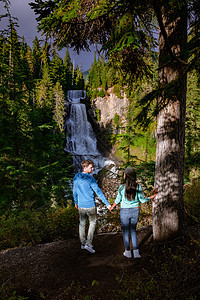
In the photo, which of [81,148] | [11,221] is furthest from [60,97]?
[11,221]

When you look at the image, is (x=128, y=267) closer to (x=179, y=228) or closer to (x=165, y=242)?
(x=165, y=242)

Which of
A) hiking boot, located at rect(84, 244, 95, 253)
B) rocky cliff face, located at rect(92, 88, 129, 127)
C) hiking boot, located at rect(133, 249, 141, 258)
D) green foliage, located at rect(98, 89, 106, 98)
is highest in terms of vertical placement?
green foliage, located at rect(98, 89, 106, 98)

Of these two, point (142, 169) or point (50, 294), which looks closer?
point (50, 294)

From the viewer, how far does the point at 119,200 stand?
346 centimetres

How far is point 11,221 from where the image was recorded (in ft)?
17.5

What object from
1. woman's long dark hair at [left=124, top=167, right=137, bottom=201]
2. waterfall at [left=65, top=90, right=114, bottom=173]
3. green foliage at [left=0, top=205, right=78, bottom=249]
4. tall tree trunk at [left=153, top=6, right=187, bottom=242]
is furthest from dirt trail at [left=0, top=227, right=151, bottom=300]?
waterfall at [left=65, top=90, right=114, bottom=173]

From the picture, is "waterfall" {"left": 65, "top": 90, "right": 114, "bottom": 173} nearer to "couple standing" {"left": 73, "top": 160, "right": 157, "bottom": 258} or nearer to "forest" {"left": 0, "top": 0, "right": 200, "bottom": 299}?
"forest" {"left": 0, "top": 0, "right": 200, "bottom": 299}

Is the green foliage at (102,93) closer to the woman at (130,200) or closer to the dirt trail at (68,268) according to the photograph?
the dirt trail at (68,268)

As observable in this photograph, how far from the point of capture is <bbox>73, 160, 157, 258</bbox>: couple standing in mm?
3326

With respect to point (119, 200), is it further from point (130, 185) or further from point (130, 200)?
point (130, 185)

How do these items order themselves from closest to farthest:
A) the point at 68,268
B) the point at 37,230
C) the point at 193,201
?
the point at 68,268
the point at 37,230
the point at 193,201

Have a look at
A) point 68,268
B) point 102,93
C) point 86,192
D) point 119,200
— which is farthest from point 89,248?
point 102,93

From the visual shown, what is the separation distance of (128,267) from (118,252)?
0.64 m

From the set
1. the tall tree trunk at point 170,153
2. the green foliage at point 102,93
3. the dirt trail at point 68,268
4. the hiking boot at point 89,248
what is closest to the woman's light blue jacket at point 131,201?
the tall tree trunk at point 170,153
